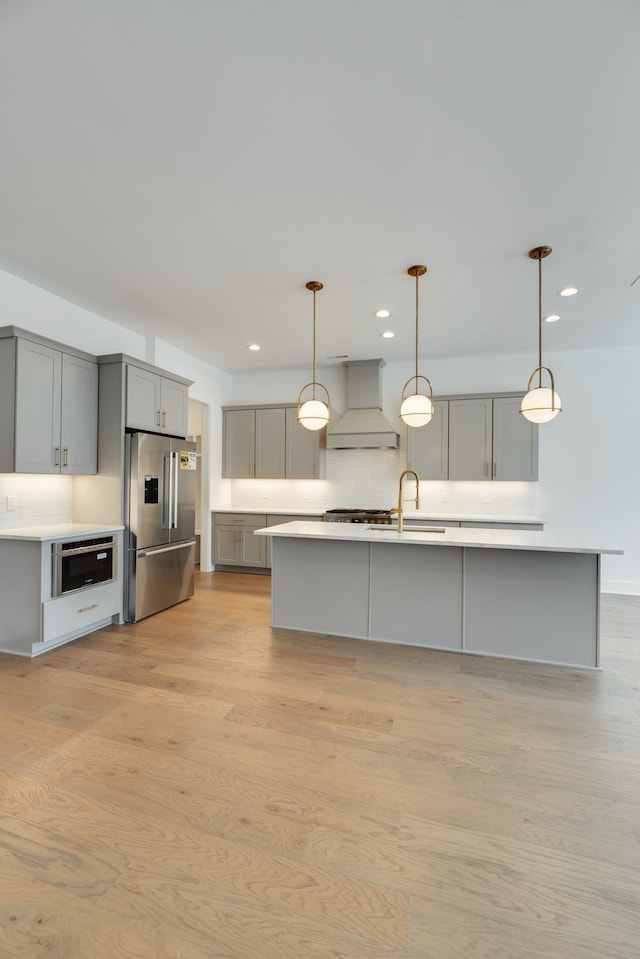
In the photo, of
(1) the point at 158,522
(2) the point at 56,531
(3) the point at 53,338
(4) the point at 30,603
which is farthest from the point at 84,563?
(3) the point at 53,338

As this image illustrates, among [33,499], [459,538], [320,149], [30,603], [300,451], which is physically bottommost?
[30,603]

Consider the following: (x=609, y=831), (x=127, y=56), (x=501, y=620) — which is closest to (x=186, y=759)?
(x=609, y=831)

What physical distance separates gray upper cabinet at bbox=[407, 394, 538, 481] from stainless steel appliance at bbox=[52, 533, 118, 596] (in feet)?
11.9

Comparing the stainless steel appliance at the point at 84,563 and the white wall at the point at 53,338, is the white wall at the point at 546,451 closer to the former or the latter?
the white wall at the point at 53,338

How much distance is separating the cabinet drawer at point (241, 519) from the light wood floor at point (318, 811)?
10.1 feet

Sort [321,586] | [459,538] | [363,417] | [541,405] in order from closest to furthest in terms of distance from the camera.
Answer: [541,405]
[459,538]
[321,586]
[363,417]

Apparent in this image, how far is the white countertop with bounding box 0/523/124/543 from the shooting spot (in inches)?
128

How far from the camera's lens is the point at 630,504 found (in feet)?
17.5

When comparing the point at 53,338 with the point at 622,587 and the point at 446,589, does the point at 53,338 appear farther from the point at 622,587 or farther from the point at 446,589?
the point at 622,587

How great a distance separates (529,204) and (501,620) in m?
2.76

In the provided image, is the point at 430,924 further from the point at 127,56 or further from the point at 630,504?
the point at 630,504

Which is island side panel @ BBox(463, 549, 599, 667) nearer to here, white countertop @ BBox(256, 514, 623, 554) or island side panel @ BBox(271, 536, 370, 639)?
white countertop @ BBox(256, 514, 623, 554)

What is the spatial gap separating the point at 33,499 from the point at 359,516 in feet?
11.2

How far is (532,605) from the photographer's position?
3.21m
